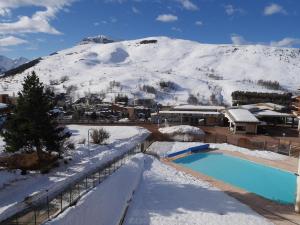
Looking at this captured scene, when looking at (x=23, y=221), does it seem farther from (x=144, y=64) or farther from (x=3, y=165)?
(x=144, y=64)

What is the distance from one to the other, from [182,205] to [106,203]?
3.94m

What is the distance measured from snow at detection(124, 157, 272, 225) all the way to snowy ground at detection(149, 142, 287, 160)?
8615 millimetres

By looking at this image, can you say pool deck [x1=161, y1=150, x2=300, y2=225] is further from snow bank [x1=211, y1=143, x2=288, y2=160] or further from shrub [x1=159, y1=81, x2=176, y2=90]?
shrub [x1=159, y1=81, x2=176, y2=90]

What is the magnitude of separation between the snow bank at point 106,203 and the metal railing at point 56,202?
41cm

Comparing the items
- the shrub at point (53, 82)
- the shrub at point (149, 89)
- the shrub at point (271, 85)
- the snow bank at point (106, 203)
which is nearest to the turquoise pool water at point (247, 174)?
the snow bank at point (106, 203)

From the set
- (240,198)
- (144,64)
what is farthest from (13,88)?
(240,198)

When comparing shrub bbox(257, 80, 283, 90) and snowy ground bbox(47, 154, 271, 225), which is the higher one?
shrub bbox(257, 80, 283, 90)

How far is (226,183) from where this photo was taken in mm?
21609

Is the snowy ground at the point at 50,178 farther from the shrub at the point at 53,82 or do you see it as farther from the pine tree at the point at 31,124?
the shrub at the point at 53,82

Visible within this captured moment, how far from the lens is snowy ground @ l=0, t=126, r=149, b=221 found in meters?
13.9

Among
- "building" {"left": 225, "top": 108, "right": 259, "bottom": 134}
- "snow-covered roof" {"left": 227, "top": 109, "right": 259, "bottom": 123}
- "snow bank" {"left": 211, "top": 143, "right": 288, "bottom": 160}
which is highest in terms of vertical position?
"snow-covered roof" {"left": 227, "top": 109, "right": 259, "bottom": 123}

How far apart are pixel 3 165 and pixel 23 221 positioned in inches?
359

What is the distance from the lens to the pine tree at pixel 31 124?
19391 millimetres

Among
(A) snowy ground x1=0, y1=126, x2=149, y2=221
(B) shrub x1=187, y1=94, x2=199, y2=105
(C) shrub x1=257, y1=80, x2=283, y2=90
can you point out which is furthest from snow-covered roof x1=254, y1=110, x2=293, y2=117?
(C) shrub x1=257, y1=80, x2=283, y2=90
